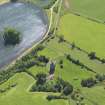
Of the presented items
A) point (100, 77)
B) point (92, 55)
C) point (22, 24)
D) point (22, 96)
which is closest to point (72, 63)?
point (92, 55)

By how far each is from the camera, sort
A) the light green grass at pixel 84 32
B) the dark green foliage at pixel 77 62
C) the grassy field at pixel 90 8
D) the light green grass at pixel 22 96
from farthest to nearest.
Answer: the grassy field at pixel 90 8 → the light green grass at pixel 84 32 → the dark green foliage at pixel 77 62 → the light green grass at pixel 22 96

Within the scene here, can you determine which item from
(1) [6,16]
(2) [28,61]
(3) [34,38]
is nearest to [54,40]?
(3) [34,38]

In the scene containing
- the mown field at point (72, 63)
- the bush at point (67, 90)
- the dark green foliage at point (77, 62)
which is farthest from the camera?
the dark green foliage at point (77, 62)

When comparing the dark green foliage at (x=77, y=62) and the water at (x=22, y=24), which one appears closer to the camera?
the dark green foliage at (x=77, y=62)

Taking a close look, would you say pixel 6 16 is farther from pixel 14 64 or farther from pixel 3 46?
pixel 14 64

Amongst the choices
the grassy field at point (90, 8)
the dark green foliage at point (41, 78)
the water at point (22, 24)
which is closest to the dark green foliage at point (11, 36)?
the water at point (22, 24)

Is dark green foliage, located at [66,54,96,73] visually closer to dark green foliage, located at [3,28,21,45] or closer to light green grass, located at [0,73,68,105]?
light green grass, located at [0,73,68,105]

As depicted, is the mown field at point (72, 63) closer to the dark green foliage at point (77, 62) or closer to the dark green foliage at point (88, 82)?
the dark green foliage at point (77, 62)

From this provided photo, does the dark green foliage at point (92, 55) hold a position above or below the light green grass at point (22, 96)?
above
